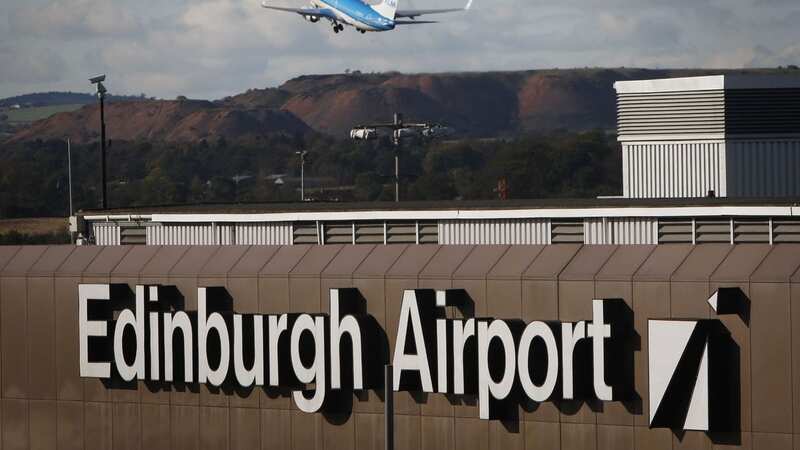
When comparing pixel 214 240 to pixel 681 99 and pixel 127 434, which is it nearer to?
pixel 127 434

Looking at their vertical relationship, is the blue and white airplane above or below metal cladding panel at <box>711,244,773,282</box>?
above

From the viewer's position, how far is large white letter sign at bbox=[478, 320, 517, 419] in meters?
29.3

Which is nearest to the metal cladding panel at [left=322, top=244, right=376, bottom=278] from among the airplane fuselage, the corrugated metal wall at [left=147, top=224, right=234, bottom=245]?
the corrugated metal wall at [left=147, top=224, right=234, bottom=245]

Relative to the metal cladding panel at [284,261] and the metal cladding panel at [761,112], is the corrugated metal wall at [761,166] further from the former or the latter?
the metal cladding panel at [284,261]

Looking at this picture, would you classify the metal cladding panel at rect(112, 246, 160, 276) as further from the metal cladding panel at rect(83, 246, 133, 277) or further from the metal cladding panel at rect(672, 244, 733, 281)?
the metal cladding panel at rect(672, 244, 733, 281)

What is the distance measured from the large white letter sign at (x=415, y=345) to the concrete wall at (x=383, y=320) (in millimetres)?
673

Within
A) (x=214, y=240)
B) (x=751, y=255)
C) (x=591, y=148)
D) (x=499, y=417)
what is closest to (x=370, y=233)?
Answer: (x=214, y=240)

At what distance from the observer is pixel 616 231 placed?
37.0m

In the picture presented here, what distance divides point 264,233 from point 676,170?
104 feet

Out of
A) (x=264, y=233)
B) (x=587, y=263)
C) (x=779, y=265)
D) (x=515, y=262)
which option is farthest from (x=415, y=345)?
(x=264, y=233)

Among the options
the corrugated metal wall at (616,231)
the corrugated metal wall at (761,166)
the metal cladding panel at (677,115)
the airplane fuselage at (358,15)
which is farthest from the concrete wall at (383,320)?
the airplane fuselage at (358,15)

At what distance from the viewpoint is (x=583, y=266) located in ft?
95.9

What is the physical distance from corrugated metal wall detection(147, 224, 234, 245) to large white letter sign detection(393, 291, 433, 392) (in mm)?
12905

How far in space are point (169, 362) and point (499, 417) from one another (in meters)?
8.25
